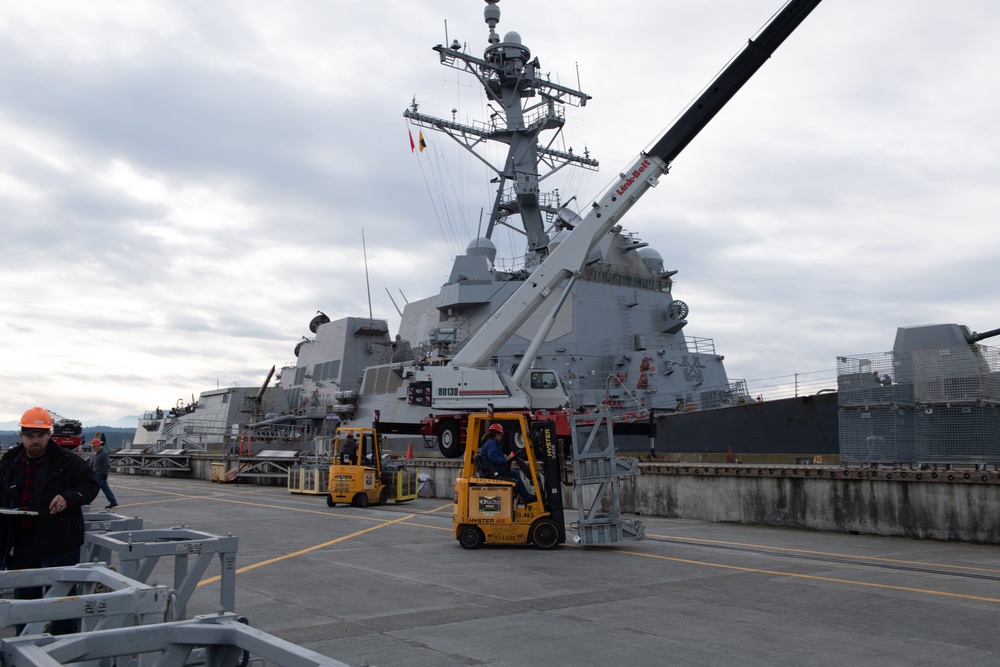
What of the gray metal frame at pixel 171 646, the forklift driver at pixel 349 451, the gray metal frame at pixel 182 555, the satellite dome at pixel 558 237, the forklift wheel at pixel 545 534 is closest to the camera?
the gray metal frame at pixel 171 646

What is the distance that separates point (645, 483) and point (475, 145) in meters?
26.4

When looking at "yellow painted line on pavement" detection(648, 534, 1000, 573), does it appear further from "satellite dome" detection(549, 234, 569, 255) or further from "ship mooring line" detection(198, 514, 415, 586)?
"satellite dome" detection(549, 234, 569, 255)

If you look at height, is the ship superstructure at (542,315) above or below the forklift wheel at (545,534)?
above

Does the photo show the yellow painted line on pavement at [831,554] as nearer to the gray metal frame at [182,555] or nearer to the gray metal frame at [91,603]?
the gray metal frame at [182,555]

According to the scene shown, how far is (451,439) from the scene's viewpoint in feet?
66.8

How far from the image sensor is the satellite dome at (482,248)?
3316 cm

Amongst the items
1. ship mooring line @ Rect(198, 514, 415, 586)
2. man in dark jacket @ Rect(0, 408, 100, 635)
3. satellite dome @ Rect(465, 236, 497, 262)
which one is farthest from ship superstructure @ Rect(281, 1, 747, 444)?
man in dark jacket @ Rect(0, 408, 100, 635)

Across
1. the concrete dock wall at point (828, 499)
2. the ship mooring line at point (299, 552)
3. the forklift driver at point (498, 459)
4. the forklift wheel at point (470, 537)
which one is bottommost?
the ship mooring line at point (299, 552)

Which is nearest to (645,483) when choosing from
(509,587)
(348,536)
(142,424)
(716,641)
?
(348,536)

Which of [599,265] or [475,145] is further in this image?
[475,145]

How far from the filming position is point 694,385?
91.5 ft

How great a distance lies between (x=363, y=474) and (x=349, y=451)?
0.72 metres

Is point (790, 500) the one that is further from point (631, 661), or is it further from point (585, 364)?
point (585, 364)

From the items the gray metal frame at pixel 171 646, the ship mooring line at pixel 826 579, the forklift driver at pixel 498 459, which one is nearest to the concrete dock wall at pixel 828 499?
the ship mooring line at pixel 826 579
